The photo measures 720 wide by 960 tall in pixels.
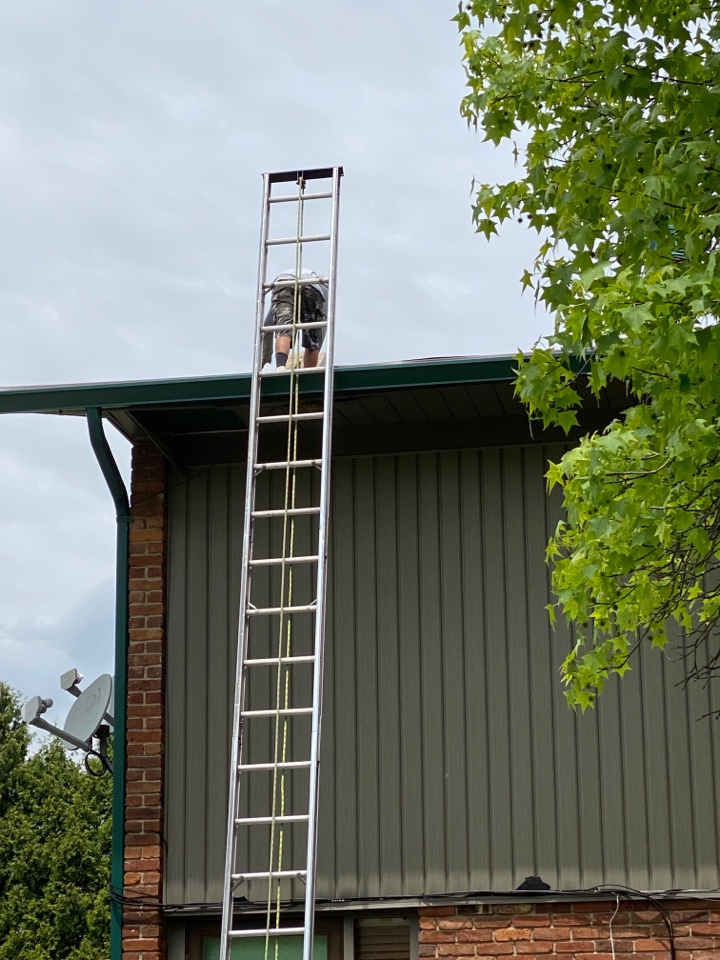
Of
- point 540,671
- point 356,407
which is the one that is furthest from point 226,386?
point 540,671

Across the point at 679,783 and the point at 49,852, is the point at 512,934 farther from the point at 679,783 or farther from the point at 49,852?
the point at 49,852

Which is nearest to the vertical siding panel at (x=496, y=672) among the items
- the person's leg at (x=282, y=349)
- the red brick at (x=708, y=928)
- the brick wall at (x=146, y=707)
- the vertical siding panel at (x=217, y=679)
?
the red brick at (x=708, y=928)

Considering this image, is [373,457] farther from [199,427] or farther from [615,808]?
[615,808]

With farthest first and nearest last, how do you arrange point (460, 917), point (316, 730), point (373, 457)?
1. point (373, 457)
2. point (460, 917)
3. point (316, 730)

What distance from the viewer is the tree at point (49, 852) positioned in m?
37.3

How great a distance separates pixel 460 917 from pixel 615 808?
A: 1.21m

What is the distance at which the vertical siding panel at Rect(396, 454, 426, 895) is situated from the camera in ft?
29.9

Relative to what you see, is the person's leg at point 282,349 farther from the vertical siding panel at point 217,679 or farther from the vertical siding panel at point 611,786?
the vertical siding panel at point 611,786

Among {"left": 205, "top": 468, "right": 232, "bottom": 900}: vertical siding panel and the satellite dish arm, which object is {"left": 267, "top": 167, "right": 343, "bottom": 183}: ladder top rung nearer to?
{"left": 205, "top": 468, "right": 232, "bottom": 900}: vertical siding panel

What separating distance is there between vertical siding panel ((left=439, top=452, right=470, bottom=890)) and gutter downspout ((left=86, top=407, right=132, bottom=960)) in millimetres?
2193

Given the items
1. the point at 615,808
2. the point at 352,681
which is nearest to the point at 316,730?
the point at 352,681

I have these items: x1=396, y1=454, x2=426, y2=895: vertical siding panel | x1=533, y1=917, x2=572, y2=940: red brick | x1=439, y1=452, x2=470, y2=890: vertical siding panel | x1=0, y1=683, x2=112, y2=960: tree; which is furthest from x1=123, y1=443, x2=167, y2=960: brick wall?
x1=0, y1=683, x2=112, y2=960: tree

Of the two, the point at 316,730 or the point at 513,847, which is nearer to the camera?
the point at 316,730

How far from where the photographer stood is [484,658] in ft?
30.7
